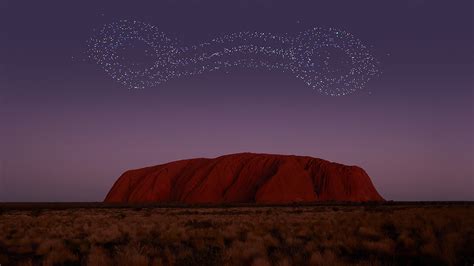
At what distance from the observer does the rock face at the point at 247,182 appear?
93312 mm

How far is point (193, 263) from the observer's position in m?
10.8

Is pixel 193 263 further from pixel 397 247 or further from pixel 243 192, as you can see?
pixel 243 192

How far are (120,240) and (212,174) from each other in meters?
84.0

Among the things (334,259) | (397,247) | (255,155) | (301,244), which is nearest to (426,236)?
(397,247)

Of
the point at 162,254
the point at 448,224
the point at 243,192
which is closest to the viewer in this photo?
the point at 162,254

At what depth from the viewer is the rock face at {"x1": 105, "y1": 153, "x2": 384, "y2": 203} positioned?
93312mm

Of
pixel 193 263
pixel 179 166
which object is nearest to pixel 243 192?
pixel 179 166

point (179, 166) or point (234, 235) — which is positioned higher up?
point (179, 166)

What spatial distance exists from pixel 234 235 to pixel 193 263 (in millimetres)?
6800

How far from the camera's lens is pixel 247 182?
97.9 m

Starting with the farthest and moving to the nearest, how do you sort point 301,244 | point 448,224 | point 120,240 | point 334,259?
point 448,224 < point 120,240 < point 301,244 < point 334,259

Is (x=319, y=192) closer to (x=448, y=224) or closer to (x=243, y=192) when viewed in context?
(x=243, y=192)

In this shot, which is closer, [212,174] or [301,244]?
[301,244]

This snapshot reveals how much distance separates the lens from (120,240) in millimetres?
17219
